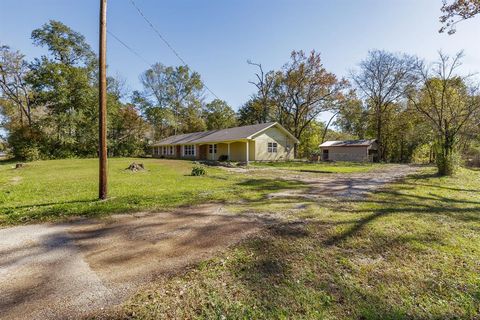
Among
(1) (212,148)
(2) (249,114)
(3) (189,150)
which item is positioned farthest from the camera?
(2) (249,114)

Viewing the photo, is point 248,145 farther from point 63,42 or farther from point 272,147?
point 63,42

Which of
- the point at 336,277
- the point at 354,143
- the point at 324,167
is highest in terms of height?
the point at 354,143

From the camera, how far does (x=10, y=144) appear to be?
2820 cm

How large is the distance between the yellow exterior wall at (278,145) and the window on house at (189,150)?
1000 centimetres

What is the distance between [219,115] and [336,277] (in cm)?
4604

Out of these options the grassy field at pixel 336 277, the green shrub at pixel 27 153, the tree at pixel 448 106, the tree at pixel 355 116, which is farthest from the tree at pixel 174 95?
the grassy field at pixel 336 277

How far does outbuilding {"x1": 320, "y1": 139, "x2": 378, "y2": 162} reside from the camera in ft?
106

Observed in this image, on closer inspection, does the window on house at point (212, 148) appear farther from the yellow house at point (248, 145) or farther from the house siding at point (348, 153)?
the house siding at point (348, 153)

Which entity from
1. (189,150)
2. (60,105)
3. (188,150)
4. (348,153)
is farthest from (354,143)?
(60,105)

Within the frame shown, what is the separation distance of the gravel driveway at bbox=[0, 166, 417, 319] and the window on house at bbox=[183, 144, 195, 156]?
84.2 ft

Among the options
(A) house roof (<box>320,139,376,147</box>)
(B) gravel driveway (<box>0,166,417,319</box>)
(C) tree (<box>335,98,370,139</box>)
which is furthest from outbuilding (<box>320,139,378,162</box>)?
(B) gravel driveway (<box>0,166,417,319</box>)

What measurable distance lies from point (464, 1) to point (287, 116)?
92.9ft

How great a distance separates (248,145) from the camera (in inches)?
960

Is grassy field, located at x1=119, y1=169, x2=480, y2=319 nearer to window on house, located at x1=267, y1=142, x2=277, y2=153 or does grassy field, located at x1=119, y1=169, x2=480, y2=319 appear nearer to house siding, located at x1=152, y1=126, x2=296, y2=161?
house siding, located at x1=152, y1=126, x2=296, y2=161
